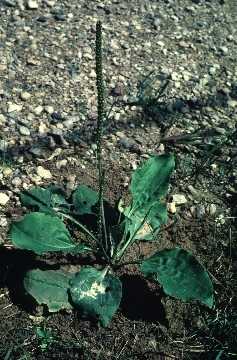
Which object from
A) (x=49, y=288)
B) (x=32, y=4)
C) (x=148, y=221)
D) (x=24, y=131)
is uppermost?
(x=32, y=4)

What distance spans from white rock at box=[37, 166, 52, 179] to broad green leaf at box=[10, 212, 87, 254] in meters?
0.41

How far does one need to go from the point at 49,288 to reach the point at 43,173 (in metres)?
0.70

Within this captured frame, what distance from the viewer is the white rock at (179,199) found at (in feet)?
8.40

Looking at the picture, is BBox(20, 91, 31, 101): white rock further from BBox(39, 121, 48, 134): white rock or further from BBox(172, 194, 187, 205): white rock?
BBox(172, 194, 187, 205): white rock

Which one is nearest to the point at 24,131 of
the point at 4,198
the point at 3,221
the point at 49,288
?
the point at 4,198

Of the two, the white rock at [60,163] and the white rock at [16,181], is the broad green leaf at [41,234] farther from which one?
the white rock at [60,163]

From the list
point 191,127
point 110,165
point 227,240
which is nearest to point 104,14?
point 191,127

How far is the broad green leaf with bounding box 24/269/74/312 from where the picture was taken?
2.01m

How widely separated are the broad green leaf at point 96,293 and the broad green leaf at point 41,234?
0.13 meters

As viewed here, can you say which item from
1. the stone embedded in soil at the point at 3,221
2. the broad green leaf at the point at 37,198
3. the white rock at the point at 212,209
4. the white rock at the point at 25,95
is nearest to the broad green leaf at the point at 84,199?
the broad green leaf at the point at 37,198

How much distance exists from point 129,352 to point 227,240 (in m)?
0.79

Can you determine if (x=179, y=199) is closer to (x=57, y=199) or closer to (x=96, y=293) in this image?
(x=57, y=199)

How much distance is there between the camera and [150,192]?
92.0 inches

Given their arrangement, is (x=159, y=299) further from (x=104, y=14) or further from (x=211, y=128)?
(x=104, y=14)
